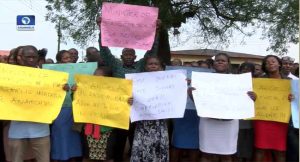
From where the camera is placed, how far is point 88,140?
17.2ft

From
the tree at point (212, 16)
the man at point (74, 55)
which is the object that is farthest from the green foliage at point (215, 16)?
the man at point (74, 55)

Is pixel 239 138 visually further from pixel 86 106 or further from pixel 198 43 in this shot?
pixel 198 43

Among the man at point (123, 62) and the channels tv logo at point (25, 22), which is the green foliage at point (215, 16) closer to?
the channels tv logo at point (25, 22)

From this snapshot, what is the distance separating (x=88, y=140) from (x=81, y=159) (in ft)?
1.69

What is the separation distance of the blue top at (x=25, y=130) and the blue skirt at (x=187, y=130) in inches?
65.9

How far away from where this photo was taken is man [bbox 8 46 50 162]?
197 inches

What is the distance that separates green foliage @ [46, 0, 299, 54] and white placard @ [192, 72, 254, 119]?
318 inches

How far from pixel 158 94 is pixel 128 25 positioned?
95 cm

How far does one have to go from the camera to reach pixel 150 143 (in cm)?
514

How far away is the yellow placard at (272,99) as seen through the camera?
5340 mm

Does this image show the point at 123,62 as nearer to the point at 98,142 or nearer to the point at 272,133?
the point at 98,142

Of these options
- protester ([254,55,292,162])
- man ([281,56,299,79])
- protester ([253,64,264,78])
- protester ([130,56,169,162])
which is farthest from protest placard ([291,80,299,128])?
protester ([130,56,169,162])

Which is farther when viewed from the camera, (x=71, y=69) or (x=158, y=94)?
(x=71, y=69)

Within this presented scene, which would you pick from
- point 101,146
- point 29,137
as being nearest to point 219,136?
point 101,146
